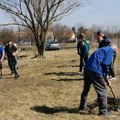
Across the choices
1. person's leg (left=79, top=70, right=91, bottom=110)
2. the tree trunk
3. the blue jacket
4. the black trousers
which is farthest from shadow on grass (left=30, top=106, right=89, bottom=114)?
the tree trunk

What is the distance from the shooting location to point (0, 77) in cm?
1822

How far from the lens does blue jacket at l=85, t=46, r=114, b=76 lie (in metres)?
9.14

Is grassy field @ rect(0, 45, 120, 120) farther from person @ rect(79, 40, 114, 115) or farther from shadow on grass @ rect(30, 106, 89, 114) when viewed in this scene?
person @ rect(79, 40, 114, 115)

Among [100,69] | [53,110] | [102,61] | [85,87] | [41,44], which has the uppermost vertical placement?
[102,61]

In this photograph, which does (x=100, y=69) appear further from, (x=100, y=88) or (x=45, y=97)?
(x=45, y=97)

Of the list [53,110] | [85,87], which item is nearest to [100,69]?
[85,87]

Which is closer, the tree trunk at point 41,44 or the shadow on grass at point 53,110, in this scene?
the shadow on grass at point 53,110

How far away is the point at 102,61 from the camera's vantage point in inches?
360

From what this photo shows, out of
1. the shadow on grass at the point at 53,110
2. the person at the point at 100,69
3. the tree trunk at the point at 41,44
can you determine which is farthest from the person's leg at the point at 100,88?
the tree trunk at the point at 41,44

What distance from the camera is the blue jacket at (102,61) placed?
30.0 feet

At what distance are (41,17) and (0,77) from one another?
16.5 metres

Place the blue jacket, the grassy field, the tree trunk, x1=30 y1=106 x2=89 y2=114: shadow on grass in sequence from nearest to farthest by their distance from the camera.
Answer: the blue jacket
the grassy field
x1=30 y1=106 x2=89 y2=114: shadow on grass
the tree trunk

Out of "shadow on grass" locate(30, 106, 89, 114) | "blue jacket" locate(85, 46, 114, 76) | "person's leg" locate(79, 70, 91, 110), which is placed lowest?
"shadow on grass" locate(30, 106, 89, 114)

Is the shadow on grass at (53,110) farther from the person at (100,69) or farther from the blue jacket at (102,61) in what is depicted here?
the blue jacket at (102,61)
